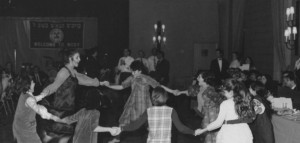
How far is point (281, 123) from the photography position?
231 inches

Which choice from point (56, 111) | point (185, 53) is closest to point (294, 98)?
point (56, 111)

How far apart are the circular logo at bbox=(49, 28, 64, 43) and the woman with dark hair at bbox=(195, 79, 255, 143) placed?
13.7 metres

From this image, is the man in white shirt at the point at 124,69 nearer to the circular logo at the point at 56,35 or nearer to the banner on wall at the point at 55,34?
the banner on wall at the point at 55,34

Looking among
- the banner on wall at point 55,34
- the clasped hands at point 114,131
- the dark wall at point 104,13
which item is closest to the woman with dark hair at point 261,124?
the clasped hands at point 114,131

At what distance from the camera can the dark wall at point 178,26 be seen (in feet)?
53.1

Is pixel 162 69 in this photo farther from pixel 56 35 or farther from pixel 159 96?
pixel 159 96

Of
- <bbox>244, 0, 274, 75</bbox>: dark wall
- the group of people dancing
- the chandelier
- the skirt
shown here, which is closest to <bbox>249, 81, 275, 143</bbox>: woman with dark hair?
the group of people dancing

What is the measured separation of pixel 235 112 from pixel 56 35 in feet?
45.4

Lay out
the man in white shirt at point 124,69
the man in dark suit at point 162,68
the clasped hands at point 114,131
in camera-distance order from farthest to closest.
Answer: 1. the man in dark suit at point 162,68
2. the man in white shirt at point 124,69
3. the clasped hands at point 114,131

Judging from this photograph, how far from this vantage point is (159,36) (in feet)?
52.0

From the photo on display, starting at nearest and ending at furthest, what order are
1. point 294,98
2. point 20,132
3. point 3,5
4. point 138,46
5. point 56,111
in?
point 20,132 → point 56,111 → point 294,98 → point 3,5 → point 138,46

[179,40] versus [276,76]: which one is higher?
[179,40]

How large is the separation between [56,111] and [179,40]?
11044mm

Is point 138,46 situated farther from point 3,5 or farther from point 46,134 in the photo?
point 46,134
